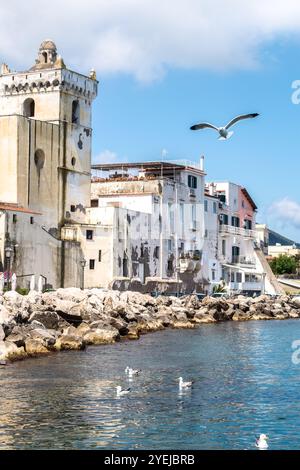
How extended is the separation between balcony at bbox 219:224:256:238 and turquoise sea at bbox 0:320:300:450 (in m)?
43.6

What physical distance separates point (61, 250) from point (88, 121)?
37.1 ft

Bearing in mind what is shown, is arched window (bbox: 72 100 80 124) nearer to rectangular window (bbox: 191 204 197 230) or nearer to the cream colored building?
rectangular window (bbox: 191 204 197 230)

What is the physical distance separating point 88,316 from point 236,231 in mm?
44342

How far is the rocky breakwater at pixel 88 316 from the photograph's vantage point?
3356 cm

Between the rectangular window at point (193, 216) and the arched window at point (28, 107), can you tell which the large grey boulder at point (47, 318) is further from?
the rectangular window at point (193, 216)

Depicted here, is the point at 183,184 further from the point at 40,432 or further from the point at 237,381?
the point at 40,432

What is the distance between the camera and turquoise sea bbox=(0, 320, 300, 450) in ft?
65.3

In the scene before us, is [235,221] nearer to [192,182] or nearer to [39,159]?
[192,182]

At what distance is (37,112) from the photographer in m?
63.9

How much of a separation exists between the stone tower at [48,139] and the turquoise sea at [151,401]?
24365 mm

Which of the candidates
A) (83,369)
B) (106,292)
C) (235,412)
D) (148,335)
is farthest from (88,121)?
(235,412)

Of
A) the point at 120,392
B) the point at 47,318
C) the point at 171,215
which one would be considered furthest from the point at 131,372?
the point at 171,215

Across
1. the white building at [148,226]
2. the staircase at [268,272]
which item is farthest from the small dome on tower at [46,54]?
the staircase at [268,272]

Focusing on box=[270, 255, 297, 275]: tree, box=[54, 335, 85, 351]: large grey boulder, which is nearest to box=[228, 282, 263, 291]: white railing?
box=[270, 255, 297, 275]: tree
